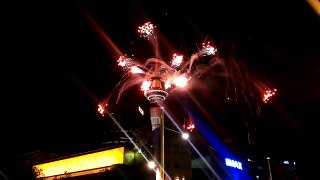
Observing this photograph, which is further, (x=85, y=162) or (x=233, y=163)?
(x=233, y=163)

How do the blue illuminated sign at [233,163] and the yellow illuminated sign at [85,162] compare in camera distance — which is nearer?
the yellow illuminated sign at [85,162]

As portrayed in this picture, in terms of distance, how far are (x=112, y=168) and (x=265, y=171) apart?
108 feet

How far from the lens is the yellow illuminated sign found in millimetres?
47094

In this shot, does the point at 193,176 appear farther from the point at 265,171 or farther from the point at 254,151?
the point at 265,171

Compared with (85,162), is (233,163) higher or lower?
higher

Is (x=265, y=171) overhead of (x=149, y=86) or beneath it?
overhead

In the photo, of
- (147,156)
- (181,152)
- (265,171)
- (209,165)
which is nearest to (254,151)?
(265,171)

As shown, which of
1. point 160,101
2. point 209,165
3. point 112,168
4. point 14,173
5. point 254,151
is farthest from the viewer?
point 254,151

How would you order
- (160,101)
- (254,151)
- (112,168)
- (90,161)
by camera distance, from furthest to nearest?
(254,151) < (90,161) < (112,168) < (160,101)

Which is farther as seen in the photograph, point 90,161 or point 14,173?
point 90,161

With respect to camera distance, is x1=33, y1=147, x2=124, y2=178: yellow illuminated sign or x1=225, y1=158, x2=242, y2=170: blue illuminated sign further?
x1=225, y1=158, x2=242, y2=170: blue illuminated sign

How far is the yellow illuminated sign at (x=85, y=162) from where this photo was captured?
47.1 metres

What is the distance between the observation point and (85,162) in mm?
50719

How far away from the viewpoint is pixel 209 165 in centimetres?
5381
